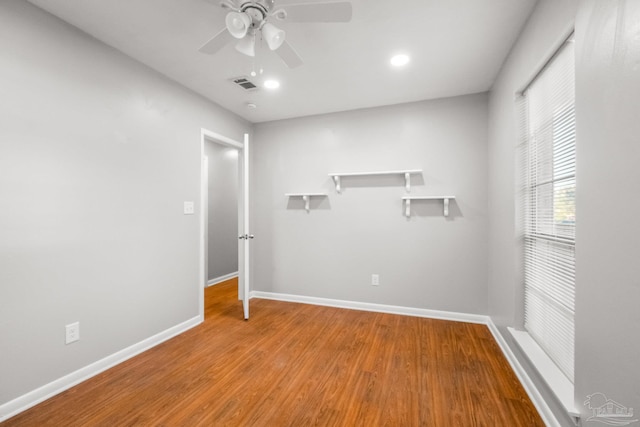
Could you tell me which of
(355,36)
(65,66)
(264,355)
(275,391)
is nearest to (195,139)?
(65,66)

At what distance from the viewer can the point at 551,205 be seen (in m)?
1.75

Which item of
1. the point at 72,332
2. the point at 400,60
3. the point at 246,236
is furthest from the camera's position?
the point at 246,236

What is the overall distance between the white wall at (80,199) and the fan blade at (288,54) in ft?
4.93

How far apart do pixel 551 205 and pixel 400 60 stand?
5.38ft

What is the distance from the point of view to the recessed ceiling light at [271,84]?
2816 mm

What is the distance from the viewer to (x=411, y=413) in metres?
1.72

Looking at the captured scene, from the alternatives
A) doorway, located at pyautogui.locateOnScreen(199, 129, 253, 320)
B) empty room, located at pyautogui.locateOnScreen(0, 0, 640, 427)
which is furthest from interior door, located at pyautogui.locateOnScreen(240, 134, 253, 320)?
doorway, located at pyautogui.locateOnScreen(199, 129, 253, 320)

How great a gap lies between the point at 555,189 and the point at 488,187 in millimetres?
1428

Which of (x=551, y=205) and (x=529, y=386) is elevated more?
(x=551, y=205)

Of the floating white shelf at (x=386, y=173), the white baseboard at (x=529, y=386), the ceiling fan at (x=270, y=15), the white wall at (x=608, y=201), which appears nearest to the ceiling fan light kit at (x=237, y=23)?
the ceiling fan at (x=270, y=15)

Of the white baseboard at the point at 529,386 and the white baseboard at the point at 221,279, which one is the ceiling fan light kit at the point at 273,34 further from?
the white baseboard at the point at 221,279

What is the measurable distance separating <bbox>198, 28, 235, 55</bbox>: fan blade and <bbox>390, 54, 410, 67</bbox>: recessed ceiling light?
140 centimetres
